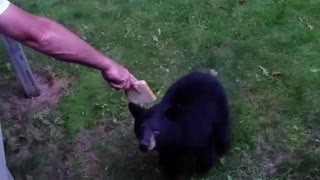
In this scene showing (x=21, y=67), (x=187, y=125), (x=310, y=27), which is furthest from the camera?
(x=310, y=27)

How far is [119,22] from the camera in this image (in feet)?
13.2

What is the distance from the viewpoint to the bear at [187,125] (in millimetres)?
2713

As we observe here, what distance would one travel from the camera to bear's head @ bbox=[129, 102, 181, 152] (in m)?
2.68

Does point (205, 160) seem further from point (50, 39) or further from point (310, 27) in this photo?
point (310, 27)

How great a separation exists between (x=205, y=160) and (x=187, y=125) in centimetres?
26

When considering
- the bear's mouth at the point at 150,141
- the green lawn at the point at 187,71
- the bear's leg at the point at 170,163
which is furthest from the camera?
the green lawn at the point at 187,71

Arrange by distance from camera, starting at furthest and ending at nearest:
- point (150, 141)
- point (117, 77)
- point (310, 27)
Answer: point (310, 27) < point (150, 141) < point (117, 77)

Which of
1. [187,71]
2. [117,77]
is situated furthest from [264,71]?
[117,77]

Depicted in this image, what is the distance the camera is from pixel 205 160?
2.96 metres

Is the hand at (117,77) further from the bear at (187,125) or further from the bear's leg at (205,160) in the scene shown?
the bear's leg at (205,160)

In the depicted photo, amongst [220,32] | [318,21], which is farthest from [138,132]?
[318,21]

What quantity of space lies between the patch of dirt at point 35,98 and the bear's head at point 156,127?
95 centimetres

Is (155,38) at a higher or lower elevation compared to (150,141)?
lower

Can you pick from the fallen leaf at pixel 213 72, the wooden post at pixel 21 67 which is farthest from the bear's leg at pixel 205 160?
the wooden post at pixel 21 67
